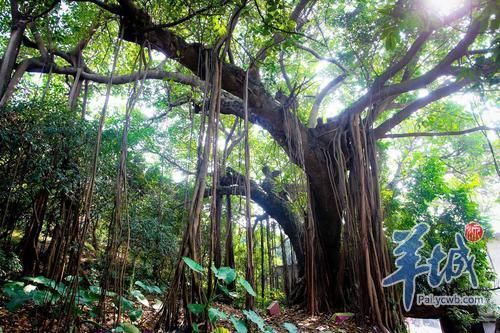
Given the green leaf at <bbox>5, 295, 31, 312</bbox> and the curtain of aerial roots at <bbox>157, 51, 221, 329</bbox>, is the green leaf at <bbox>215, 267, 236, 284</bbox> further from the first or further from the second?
the green leaf at <bbox>5, 295, 31, 312</bbox>

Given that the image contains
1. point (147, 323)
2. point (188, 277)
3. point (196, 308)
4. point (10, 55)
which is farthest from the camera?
point (10, 55)

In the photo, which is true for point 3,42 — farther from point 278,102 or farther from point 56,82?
point 278,102

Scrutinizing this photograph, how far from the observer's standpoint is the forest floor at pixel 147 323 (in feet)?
5.05

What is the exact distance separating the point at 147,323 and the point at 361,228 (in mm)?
1729

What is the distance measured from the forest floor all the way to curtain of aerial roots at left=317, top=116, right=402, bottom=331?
0.24 meters

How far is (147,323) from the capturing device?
1836 millimetres

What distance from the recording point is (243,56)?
11.6ft

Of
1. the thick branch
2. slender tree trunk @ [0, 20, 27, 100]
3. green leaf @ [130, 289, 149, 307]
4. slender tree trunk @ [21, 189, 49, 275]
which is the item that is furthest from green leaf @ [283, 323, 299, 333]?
slender tree trunk @ [0, 20, 27, 100]

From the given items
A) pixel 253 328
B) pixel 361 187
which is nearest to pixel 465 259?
pixel 361 187

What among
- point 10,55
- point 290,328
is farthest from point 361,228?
point 10,55

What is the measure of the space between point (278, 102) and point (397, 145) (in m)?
4.28

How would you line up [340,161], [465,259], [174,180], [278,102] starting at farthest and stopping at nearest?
[174,180], [465,259], [278,102], [340,161]

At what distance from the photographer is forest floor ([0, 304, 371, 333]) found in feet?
5.05

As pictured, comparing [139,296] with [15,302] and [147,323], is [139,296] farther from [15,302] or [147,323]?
[15,302]
